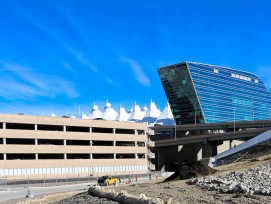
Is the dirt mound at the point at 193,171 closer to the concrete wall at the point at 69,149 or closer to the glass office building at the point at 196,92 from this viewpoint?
the concrete wall at the point at 69,149

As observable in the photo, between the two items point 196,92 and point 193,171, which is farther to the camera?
point 196,92

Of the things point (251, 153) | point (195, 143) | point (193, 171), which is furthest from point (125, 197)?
point (195, 143)

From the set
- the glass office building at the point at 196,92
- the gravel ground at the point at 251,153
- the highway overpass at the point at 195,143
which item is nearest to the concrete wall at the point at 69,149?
the highway overpass at the point at 195,143

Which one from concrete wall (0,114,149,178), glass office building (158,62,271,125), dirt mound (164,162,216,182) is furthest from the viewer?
glass office building (158,62,271,125)

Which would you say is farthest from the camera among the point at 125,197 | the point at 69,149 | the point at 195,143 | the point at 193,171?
the point at 195,143

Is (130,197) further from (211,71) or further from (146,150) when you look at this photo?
(211,71)

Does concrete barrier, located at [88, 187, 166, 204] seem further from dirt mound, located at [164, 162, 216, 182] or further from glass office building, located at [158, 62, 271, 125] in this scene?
glass office building, located at [158, 62, 271, 125]

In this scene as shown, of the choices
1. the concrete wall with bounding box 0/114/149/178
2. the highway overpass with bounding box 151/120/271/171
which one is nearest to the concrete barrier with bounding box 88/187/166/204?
the concrete wall with bounding box 0/114/149/178

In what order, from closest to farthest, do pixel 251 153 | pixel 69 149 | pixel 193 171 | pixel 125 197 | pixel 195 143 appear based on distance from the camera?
pixel 125 197, pixel 193 171, pixel 251 153, pixel 69 149, pixel 195 143

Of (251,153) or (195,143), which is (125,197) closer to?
(251,153)

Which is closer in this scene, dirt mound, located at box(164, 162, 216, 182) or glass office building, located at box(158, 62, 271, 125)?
dirt mound, located at box(164, 162, 216, 182)

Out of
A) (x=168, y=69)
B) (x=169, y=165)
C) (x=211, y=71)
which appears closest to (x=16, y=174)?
(x=169, y=165)

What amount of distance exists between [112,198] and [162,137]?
12097cm

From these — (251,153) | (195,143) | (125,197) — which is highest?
(251,153)
